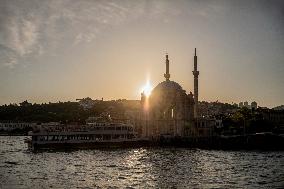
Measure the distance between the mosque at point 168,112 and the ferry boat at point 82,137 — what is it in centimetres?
1597

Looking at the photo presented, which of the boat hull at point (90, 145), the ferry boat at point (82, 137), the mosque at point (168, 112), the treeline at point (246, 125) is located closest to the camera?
the boat hull at point (90, 145)

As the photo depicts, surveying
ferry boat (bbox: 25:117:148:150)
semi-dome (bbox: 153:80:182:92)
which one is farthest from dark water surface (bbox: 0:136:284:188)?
semi-dome (bbox: 153:80:182:92)

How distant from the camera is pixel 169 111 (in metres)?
145

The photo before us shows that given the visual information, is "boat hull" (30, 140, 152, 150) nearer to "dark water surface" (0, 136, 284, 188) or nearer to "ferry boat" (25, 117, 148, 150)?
"ferry boat" (25, 117, 148, 150)

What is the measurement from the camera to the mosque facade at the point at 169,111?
140m

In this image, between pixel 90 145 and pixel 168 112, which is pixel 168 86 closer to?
pixel 168 112

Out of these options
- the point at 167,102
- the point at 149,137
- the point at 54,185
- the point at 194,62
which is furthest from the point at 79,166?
the point at 194,62

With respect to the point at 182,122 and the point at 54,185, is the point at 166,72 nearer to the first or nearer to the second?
the point at 182,122

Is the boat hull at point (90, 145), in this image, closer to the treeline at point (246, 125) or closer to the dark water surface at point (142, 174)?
the treeline at point (246, 125)

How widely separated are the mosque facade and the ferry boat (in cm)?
1462

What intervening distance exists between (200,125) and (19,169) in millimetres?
82953

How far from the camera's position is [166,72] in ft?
497

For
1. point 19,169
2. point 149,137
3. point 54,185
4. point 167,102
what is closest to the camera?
point 54,185

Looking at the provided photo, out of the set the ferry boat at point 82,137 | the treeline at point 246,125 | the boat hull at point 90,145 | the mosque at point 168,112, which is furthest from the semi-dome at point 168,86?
the boat hull at point 90,145
